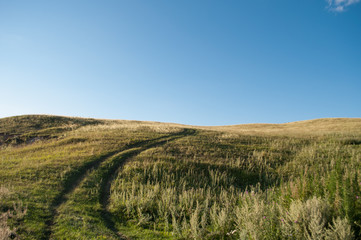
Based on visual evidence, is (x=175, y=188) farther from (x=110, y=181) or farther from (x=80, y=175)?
(x=80, y=175)

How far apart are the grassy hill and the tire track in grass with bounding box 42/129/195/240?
7cm

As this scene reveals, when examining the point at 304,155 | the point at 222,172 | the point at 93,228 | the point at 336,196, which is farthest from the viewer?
the point at 304,155

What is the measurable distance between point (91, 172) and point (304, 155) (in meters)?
23.8

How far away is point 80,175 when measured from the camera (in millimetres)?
18281

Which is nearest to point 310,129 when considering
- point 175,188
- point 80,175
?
point 175,188

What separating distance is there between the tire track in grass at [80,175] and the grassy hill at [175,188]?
0.07 m

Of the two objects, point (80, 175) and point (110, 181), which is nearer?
point (110, 181)

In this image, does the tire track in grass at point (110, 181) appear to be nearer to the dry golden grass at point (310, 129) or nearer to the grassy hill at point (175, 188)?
the grassy hill at point (175, 188)

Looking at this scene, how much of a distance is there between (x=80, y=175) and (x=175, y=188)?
8614 millimetres

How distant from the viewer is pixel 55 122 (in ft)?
144

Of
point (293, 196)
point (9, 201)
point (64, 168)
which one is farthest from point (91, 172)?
point (293, 196)

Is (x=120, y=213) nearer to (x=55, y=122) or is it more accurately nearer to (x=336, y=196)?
(x=336, y=196)

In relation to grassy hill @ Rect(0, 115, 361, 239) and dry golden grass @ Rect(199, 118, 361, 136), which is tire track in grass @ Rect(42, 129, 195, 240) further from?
dry golden grass @ Rect(199, 118, 361, 136)

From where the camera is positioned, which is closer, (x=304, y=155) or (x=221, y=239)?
(x=221, y=239)
